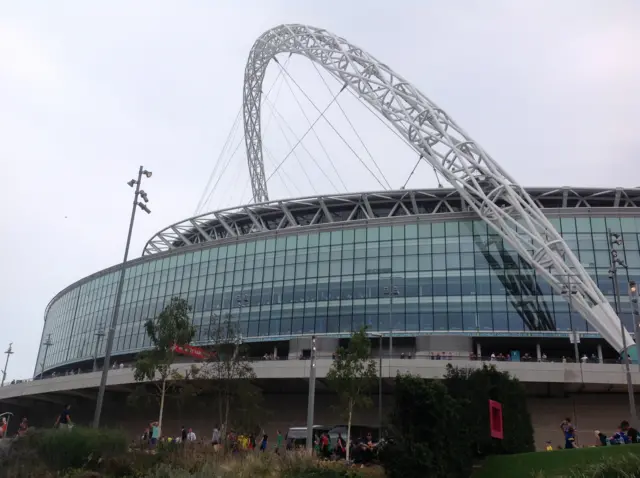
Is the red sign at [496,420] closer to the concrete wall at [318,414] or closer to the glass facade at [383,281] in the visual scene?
the concrete wall at [318,414]

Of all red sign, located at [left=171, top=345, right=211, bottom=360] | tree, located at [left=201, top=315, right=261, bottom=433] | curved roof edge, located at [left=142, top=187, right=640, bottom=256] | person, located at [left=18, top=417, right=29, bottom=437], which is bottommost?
person, located at [left=18, top=417, right=29, bottom=437]

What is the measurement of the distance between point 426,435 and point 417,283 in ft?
129

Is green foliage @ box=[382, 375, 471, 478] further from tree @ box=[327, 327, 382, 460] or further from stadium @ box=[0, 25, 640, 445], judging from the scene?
stadium @ box=[0, 25, 640, 445]

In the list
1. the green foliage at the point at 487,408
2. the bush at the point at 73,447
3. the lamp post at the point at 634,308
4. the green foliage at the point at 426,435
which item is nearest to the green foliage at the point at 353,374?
the green foliage at the point at 487,408

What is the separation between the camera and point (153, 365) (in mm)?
37844

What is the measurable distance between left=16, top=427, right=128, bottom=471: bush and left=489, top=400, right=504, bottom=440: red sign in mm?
12667

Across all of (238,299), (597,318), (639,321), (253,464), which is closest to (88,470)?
(253,464)

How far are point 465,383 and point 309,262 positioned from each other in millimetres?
40162

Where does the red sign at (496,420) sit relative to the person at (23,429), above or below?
above

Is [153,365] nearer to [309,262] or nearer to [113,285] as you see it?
[309,262]

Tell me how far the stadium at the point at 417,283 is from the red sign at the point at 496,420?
24.3 meters

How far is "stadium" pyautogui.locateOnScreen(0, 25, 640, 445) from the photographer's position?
161 feet

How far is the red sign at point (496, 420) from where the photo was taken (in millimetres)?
21812

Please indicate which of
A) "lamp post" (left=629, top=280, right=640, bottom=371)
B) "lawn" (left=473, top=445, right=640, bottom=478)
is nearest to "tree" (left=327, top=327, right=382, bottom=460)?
"lamp post" (left=629, top=280, right=640, bottom=371)
